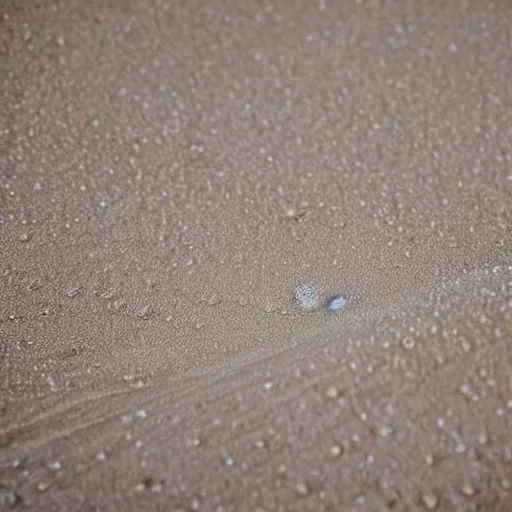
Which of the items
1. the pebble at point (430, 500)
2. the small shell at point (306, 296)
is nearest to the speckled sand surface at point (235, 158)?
the small shell at point (306, 296)

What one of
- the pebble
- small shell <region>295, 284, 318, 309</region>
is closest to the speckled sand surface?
small shell <region>295, 284, 318, 309</region>

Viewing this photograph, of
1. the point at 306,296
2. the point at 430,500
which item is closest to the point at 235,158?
the point at 306,296

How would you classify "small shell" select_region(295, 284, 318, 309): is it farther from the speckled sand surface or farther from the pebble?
the pebble

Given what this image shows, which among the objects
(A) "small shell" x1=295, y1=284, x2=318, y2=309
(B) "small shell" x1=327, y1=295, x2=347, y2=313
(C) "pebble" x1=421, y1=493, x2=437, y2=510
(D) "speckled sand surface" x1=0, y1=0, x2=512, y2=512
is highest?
(D) "speckled sand surface" x1=0, y1=0, x2=512, y2=512

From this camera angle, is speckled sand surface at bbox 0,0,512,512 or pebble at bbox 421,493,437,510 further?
speckled sand surface at bbox 0,0,512,512

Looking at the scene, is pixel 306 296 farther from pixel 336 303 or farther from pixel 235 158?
pixel 235 158

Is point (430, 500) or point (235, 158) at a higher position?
point (235, 158)

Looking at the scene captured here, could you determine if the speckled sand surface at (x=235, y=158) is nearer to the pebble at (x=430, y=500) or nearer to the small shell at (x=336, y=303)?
the small shell at (x=336, y=303)
